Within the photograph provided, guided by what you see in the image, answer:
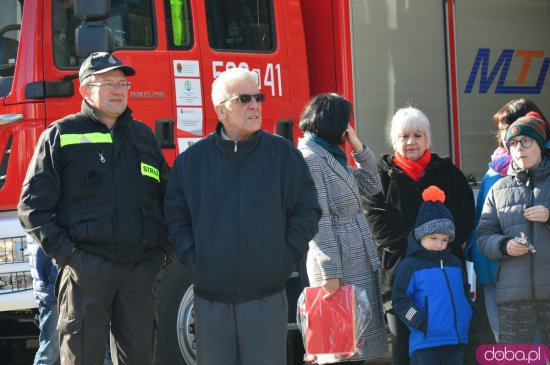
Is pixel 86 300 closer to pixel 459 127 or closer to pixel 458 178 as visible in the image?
pixel 458 178

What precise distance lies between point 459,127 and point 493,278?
230cm

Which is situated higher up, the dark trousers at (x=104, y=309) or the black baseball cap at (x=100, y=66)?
the black baseball cap at (x=100, y=66)

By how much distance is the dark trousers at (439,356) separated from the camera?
5180 mm

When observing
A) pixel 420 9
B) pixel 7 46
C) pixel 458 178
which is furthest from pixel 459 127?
pixel 7 46

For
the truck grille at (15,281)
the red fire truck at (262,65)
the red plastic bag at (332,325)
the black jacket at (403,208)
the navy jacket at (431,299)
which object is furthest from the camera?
the red fire truck at (262,65)

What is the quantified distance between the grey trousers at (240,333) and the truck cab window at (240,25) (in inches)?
107

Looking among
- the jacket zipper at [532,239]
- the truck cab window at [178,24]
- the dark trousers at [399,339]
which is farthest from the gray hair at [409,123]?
the truck cab window at [178,24]

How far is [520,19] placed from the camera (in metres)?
8.33

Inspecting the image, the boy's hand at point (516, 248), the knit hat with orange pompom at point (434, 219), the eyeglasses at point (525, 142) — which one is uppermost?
the eyeglasses at point (525, 142)

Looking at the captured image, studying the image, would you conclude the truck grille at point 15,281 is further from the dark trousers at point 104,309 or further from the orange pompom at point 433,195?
the orange pompom at point 433,195

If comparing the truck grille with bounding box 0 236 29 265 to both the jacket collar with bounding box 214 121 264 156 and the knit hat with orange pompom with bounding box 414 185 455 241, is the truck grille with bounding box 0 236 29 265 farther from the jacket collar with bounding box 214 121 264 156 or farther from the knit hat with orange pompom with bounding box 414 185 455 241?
the knit hat with orange pompom with bounding box 414 185 455 241

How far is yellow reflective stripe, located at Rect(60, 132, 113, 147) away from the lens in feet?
14.9

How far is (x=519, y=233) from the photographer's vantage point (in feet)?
17.5

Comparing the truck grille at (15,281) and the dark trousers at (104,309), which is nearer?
the dark trousers at (104,309)
